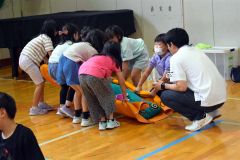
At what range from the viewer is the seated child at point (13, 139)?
87.0 inches

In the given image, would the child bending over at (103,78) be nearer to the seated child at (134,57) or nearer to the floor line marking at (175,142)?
the floor line marking at (175,142)

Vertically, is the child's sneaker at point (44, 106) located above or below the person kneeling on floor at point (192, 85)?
below

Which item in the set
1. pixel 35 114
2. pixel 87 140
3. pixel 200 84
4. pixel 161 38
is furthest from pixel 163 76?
pixel 35 114

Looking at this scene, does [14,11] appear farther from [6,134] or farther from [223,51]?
[6,134]

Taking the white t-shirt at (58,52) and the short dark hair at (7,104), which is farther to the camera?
the white t-shirt at (58,52)

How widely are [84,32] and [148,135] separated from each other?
1348 millimetres

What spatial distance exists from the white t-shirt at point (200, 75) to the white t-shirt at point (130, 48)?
4.35ft

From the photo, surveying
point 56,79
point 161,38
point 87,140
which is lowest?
point 87,140

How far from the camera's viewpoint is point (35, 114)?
5062 mm

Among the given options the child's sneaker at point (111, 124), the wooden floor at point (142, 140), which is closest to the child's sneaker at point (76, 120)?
the wooden floor at point (142, 140)

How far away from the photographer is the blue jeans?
3920 mm

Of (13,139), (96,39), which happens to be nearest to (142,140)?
(96,39)

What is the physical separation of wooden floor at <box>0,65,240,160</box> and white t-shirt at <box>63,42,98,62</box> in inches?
26.7

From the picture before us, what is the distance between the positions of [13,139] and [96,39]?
2195mm
